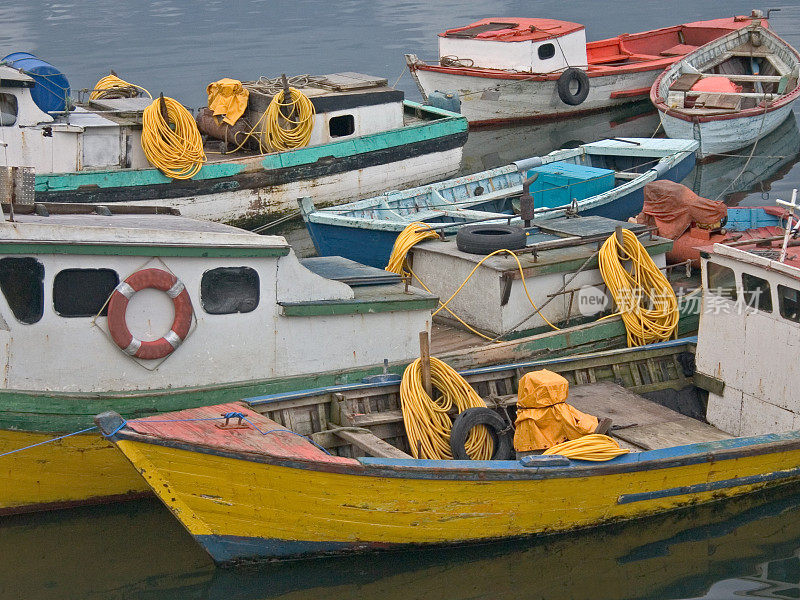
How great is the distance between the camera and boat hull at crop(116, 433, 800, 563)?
824 cm

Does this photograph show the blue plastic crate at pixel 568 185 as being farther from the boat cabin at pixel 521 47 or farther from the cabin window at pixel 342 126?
the boat cabin at pixel 521 47

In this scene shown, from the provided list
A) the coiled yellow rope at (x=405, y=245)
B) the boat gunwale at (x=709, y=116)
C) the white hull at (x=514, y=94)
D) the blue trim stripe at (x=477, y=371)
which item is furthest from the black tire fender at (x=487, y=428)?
the white hull at (x=514, y=94)

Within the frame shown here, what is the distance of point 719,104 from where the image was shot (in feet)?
75.5

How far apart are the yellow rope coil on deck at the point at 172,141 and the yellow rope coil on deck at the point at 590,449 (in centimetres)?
969

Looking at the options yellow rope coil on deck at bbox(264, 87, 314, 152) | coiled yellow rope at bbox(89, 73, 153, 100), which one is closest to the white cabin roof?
yellow rope coil on deck at bbox(264, 87, 314, 152)

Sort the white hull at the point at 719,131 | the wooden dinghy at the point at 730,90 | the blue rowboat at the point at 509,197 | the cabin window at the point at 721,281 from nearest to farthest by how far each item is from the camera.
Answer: the cabin window at the point at 721,281 → the blue rowboat at the point at 509,197 → the white hull at the point at 719,131 → the wooden dinghy at the point at 730,90

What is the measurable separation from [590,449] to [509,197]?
8372 millimetres

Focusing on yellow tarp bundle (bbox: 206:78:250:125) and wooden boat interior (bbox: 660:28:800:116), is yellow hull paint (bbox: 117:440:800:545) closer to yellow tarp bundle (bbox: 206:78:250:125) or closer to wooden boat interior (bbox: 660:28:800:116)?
yellow tarp bundle (bbox: 206:78:250:125)

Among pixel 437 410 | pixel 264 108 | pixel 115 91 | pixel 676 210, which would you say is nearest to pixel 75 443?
pixel 437 410

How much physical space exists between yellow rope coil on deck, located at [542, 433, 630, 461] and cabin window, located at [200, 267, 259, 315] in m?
3.08

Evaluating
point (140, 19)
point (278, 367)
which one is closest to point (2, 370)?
point (278, 367)

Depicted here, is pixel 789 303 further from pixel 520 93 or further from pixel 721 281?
pixel 520 93

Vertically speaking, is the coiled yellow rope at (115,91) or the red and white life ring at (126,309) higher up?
the coiled yellow rope at (115,91)

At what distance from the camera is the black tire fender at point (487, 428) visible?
31.2 feet
